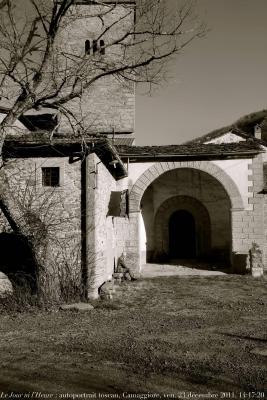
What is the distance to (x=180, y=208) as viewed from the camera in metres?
16.1

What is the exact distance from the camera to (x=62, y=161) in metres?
8.92

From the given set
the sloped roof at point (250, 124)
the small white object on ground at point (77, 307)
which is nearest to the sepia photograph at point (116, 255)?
the small white object on ground at point (77, 307)

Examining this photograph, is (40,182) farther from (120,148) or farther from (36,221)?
(120,148)

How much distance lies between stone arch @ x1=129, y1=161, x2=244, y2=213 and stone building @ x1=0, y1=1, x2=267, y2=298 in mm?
34

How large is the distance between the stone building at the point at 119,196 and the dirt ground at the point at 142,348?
5.35ft

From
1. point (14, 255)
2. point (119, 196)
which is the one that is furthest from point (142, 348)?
point (119, 196)

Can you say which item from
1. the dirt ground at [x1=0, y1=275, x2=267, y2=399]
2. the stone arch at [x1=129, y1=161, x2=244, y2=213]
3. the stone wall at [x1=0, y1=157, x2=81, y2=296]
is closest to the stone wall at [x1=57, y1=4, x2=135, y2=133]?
the stone arch at [x1=129, y1=161, x2=244, y2=213]

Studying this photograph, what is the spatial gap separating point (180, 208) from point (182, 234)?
1.22 metres

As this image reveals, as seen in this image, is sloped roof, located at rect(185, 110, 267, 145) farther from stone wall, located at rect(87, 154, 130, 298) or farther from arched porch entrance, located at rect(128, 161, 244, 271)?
stone wall, located at rect(87, 154, 130, 298)

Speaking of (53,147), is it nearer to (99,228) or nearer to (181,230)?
(99,228)

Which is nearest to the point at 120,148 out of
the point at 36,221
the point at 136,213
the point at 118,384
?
the point at 136,213

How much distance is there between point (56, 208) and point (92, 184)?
101 centimetres

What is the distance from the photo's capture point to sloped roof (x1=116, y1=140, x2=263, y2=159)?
12.6 m

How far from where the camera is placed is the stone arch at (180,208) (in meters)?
16.0
